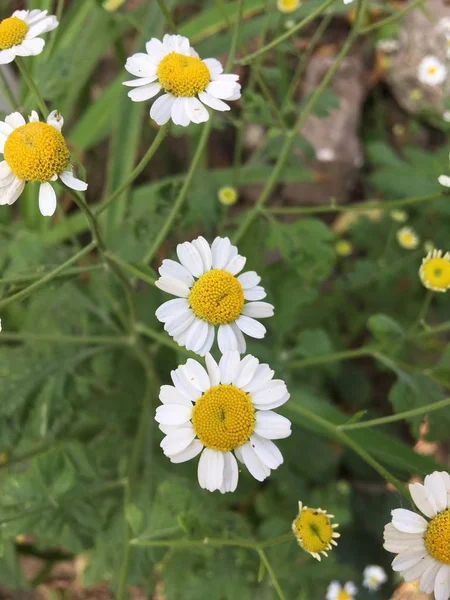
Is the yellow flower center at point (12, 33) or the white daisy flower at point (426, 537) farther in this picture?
the yellow flower center at point (12, 33)

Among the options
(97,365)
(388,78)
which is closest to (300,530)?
(97,365)

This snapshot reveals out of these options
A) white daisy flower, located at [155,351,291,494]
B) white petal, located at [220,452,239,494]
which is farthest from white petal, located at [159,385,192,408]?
white petal, located at [220,452,239,494]

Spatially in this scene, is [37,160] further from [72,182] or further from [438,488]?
[438,488]

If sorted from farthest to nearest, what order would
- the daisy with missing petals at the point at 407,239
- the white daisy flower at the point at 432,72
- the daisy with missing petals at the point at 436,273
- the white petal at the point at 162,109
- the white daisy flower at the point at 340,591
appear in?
the white daisy flower at the point at 432,72, the daisy with missing petals at the point at 407,239, the white daisy flower at the point at 340,591, the daisy with missing petals at the point at 436,273, the white petal at the point at 162,109

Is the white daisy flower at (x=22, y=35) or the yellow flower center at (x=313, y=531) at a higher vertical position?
the white daisy flower at (x=22, y=35)

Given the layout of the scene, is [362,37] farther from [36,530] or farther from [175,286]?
[36,530]

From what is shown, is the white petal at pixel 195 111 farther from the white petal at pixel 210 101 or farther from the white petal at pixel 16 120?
the white petal at pixel 16 120

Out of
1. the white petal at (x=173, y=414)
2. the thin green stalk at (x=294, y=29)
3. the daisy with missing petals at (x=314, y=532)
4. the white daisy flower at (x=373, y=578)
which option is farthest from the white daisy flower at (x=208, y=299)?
the white daisy flower at (x=373, y=578)
